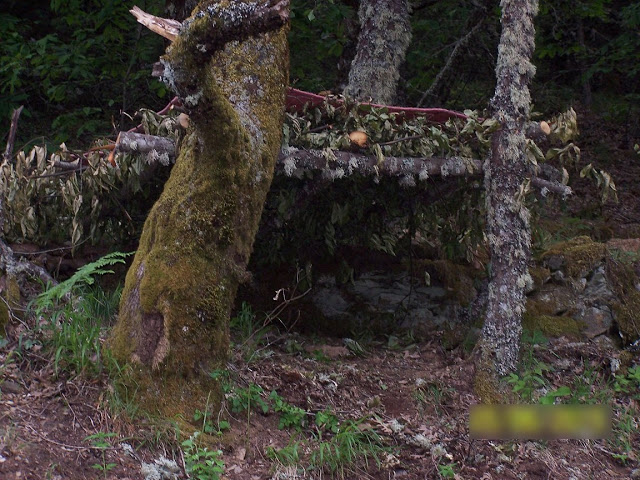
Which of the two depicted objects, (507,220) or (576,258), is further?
(576,258)

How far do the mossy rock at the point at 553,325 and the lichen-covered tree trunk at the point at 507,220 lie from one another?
1082 mm

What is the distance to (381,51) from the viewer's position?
6.49 meters

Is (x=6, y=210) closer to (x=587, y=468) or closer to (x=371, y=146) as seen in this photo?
(x=371, y=146)

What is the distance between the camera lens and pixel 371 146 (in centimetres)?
471

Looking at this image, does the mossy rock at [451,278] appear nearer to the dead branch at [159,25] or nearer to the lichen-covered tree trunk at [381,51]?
the lichen-covered tree trunk at [381,51]

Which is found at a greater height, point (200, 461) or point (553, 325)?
point (553, 325)

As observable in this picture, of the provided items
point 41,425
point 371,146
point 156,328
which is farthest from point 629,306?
point 41,425

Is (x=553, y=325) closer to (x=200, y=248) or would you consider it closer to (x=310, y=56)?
(x=200, y=248)

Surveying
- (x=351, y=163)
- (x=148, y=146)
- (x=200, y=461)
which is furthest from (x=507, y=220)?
(x=200, y=461)

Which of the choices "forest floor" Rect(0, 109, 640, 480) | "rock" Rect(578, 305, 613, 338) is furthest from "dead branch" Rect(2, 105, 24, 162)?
"rock" Rect(578, 305, 613, 338)

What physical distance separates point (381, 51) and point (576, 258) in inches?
95.9

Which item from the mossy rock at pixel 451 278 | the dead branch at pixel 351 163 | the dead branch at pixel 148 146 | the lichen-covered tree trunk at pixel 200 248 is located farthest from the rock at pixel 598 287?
the dead branch at pixel 148 146

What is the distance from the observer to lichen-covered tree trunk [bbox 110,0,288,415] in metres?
3.48

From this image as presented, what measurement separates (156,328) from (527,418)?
2.07 m
